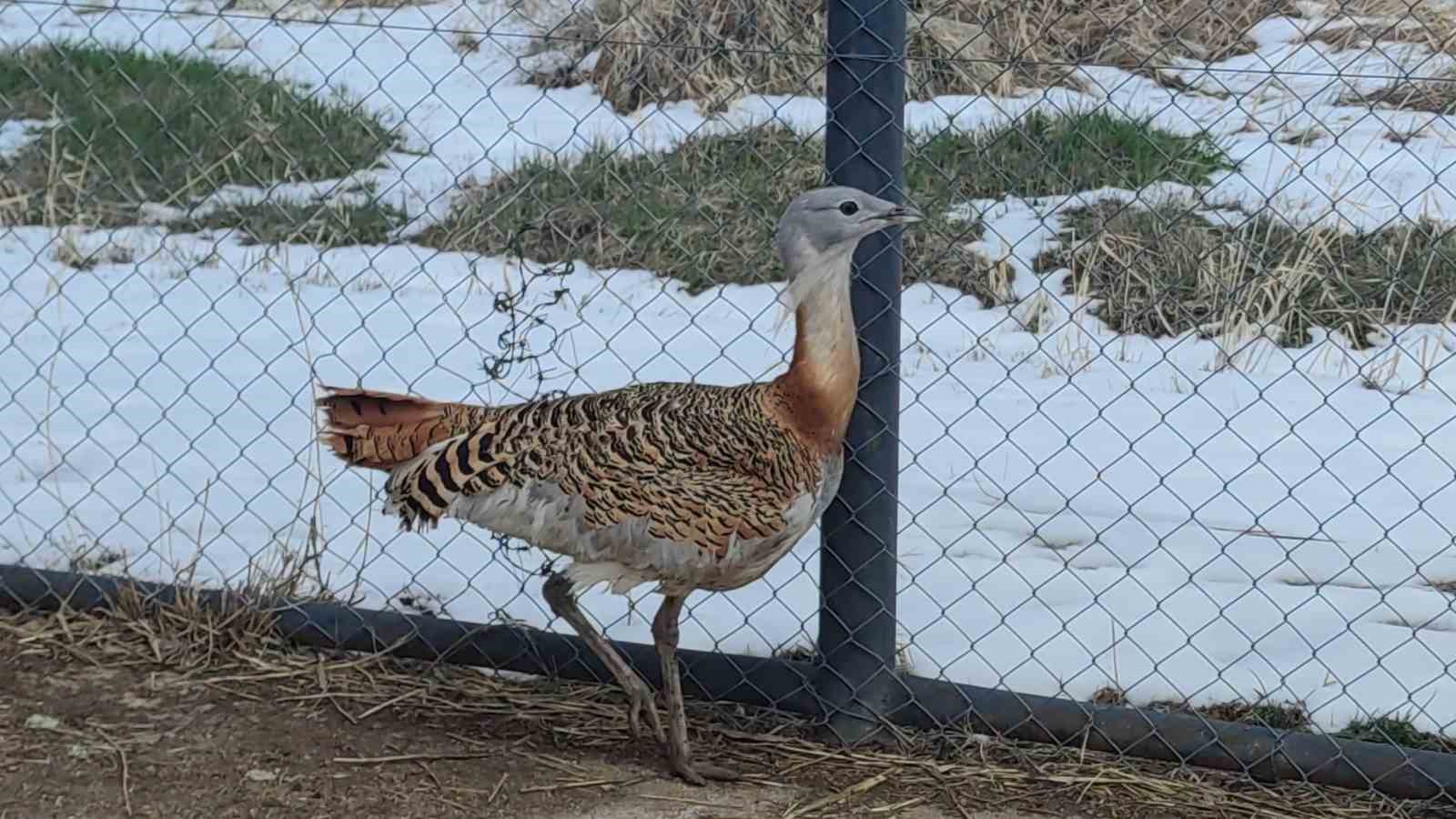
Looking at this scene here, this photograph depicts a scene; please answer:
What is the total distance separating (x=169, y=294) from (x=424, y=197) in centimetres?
134

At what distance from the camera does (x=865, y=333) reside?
142 inches

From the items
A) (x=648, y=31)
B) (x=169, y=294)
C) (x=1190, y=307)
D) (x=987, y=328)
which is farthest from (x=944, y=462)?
(x=648, y=31)

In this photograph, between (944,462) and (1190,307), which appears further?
(1190,307)

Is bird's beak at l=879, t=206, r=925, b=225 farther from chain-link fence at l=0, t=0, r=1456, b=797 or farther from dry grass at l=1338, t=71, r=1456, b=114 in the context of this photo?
dry grass at l=1338, t=71, r=1456, b=114

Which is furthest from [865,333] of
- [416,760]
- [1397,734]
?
[1397,734]

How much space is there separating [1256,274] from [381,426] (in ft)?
11.6

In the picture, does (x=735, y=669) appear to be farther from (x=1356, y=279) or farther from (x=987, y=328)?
(x=1356, y=279)

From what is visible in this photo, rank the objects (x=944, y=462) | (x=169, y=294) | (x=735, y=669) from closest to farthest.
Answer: (x=735, y=669), (x=944, y=462), (x=169, y=294)

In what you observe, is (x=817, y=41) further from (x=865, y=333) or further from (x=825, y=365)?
(x=825, y=365)

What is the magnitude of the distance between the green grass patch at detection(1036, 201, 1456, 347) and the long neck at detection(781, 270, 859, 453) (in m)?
2.72

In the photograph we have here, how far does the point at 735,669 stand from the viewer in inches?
152

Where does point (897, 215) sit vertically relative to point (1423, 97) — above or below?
below

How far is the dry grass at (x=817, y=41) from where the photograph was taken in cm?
810

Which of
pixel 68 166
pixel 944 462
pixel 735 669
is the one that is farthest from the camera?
pixel 68 166
